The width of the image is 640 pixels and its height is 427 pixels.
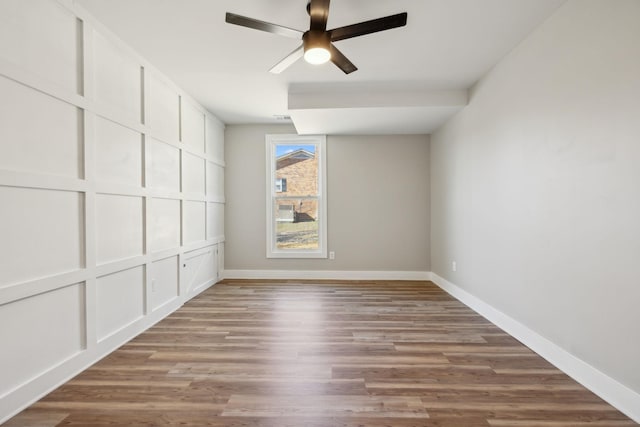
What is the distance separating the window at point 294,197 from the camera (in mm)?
5148

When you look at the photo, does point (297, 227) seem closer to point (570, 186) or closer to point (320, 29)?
point (320, 29)

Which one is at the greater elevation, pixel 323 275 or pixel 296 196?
pixel 296 196

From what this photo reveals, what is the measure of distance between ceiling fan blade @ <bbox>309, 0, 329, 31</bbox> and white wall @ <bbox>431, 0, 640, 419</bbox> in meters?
1.69

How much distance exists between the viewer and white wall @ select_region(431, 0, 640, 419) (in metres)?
1.71

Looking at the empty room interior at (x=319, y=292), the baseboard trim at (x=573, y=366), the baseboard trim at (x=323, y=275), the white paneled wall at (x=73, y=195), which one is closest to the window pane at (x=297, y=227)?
the baseboard trim at (x=323, y=275)

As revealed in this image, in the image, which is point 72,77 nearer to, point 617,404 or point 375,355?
point 375,355

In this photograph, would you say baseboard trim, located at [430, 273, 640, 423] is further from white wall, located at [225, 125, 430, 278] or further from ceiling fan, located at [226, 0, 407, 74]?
ceiling fan, located at [226, 0, 407, 74]

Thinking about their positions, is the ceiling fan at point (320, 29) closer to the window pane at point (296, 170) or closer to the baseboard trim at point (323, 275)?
the window pane at point (296, 170)

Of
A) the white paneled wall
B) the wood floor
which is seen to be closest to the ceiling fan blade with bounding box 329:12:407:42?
the white paneled wall

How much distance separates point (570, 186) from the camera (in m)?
2.09

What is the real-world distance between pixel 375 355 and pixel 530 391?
1.01m

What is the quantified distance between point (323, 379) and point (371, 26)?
2.42 meters

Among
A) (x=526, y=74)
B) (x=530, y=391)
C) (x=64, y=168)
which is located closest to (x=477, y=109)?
(x=526, y=74)

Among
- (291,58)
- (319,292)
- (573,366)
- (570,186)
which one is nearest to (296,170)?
(319,292)
